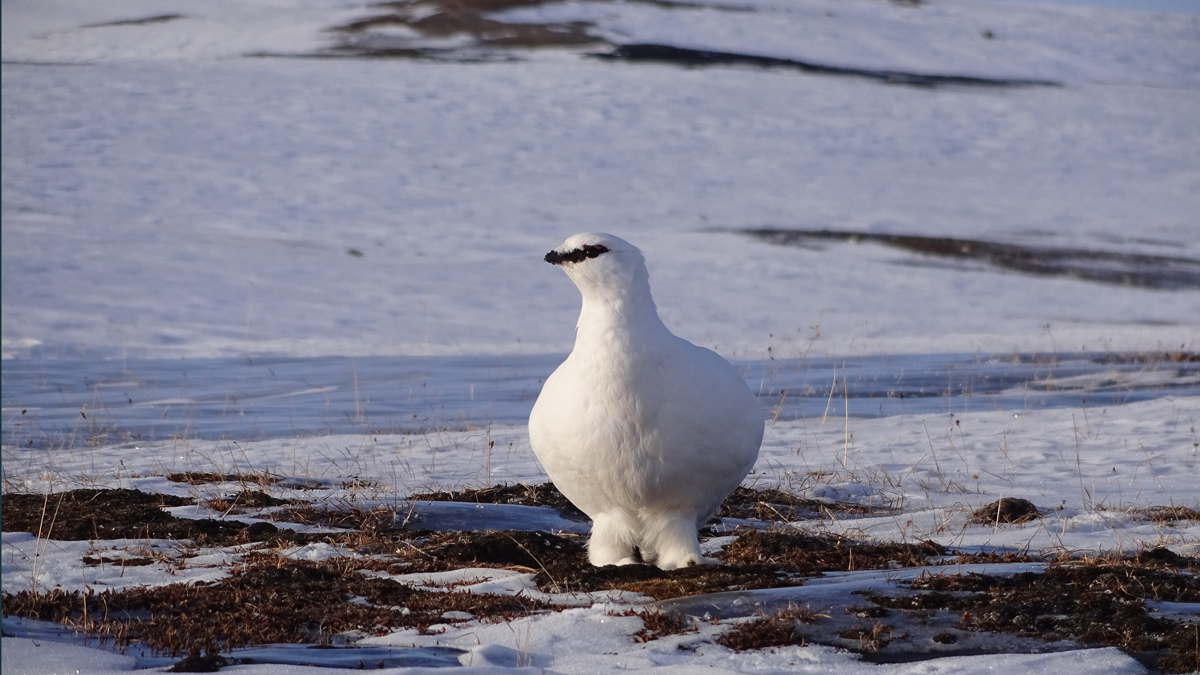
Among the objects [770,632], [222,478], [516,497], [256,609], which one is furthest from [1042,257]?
[256,609]

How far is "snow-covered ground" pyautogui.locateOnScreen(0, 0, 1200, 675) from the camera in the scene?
7527mm

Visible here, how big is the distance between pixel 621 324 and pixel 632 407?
1.10ft

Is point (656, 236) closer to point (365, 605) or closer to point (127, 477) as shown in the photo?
point (127, 477)

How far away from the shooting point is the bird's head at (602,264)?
15.9ft

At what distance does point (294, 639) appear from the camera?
409cm

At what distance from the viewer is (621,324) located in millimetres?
4816

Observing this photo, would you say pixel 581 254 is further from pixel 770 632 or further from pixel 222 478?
pixel 222 478

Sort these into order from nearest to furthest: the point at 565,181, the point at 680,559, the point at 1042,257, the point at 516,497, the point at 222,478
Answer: the point at 680,559 → the point at 516,497 → the point at 222,478 → the point at 1042,257 → the point at 565,181

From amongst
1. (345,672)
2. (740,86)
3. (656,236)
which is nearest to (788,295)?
(656,236)

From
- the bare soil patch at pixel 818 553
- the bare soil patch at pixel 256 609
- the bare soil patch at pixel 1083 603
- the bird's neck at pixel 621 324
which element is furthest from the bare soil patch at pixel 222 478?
the bare soil patch at pixel 1083 603

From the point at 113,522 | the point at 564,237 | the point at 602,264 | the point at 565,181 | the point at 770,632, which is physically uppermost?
the point at 602,264

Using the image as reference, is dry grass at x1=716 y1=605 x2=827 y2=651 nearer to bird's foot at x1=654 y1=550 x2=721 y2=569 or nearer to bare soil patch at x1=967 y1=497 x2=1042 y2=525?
bird's foot at x1=654 y1=550 x2=721 y2=569

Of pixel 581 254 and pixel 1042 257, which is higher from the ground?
pixel 581 254

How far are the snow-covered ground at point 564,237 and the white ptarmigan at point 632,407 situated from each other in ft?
2.03
